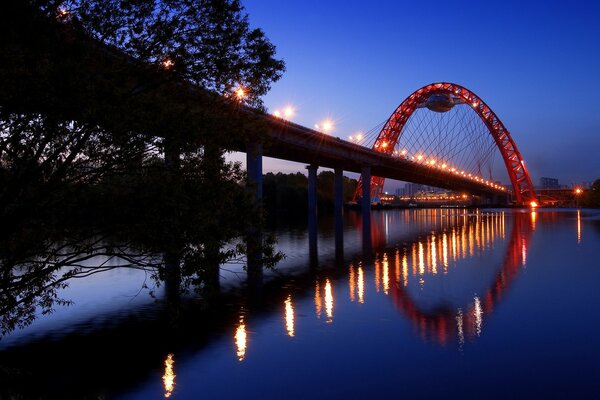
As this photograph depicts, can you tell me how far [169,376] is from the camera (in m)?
11.0

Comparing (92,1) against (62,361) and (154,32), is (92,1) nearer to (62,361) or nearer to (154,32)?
(154,32)

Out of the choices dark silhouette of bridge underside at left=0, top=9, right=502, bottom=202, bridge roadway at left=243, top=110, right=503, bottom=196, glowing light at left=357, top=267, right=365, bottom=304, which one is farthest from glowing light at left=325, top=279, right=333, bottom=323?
bridge roadway at left=243, top=110, right=503, bottom=196

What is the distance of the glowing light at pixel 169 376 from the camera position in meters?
10.2

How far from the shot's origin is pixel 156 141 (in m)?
9.50

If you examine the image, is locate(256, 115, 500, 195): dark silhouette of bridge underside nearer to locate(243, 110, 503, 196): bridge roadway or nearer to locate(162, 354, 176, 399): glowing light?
locate(243, 110, 503, 196): bridge roadway

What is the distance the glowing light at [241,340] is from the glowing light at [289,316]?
46.2 inches

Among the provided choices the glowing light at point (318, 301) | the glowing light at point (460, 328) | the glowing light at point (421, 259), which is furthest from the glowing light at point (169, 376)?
the glowing light at point (421, 259)

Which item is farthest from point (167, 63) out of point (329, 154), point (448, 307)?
point (329, 154)

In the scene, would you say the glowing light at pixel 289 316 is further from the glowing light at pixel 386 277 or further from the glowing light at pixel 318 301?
the glowing light at pixel 386 277

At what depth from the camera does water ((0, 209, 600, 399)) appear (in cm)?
1035

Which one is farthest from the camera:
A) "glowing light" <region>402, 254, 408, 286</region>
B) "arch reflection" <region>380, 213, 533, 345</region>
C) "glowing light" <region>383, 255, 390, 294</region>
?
"glowing light" <region>402, 254, 408, 286</region>

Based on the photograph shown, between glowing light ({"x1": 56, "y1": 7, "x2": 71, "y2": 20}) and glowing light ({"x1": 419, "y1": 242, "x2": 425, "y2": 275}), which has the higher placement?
glowing light ({"x1": 56, "y1": 7, "x2": 71, "y2": 20})

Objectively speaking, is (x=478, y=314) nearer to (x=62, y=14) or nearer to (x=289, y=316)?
(x=289, y=316)

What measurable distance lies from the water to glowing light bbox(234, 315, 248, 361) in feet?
0.21
